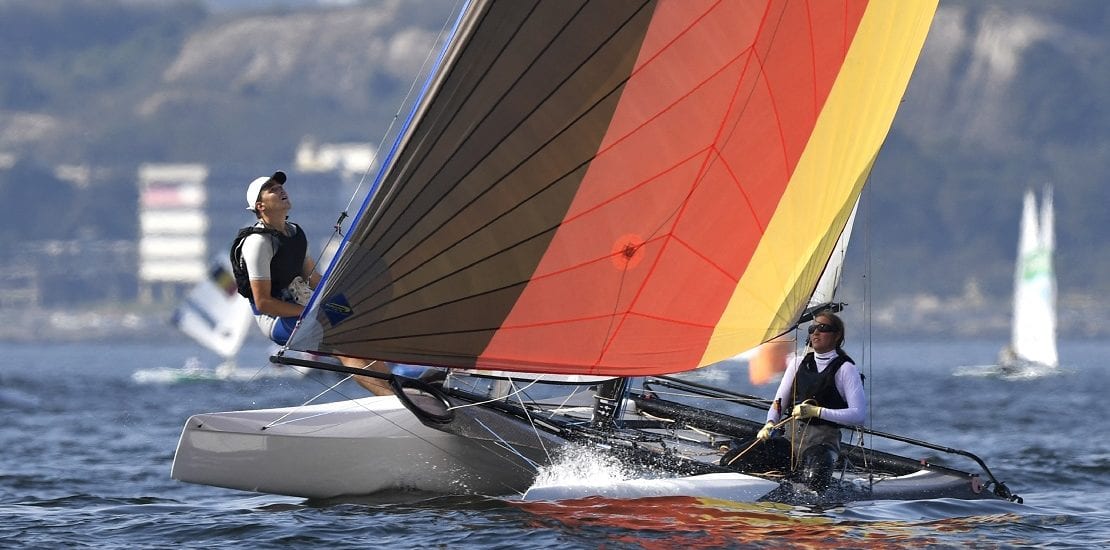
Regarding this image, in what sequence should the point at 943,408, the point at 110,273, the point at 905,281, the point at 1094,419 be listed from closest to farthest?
the point at 1094,419 → the point at 943,408 → the point at 905,281 → the point at 110,273

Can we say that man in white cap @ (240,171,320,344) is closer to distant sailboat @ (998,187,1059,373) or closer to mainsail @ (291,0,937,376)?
mainsail @ (291,0,937,376)

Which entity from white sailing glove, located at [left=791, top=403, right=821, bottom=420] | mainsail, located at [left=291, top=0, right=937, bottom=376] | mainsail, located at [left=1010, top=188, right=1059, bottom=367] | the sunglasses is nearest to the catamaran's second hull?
mainsail, located at [left=291, top=0, right=937, bottom=376]

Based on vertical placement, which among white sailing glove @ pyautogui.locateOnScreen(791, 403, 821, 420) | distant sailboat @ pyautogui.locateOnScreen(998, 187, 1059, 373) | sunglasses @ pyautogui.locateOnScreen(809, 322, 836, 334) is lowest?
white sailing glove @ pyautogui.locateOnScreen(791, 403, 821, 420)

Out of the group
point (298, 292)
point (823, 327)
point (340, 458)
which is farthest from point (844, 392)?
point (298, 292)

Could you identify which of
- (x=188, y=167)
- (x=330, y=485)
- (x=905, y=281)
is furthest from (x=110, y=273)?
(x=330, y=485)

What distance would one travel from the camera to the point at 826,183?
1158 cm

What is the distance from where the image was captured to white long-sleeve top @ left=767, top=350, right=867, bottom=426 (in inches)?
420

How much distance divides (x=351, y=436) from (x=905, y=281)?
16454 centimetres

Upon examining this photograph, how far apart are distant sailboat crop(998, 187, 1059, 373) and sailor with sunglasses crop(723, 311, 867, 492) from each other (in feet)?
126

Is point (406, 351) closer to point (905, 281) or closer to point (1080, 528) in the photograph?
point (1080, 528)

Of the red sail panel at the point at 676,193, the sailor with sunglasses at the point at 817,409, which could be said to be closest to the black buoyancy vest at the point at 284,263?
the red sail panel at the point at 676,193

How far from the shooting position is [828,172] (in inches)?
456

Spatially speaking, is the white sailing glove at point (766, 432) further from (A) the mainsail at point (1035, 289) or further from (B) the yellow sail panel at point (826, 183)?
(A) the mainsail at point (1035, 289)

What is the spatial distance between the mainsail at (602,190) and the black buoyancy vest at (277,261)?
0.78 m
